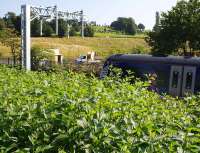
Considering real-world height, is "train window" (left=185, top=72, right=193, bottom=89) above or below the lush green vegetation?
below

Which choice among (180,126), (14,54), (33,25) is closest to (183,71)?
(180,126)

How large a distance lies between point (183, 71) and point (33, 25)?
78.0 metres

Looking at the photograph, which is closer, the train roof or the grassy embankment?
the train roof

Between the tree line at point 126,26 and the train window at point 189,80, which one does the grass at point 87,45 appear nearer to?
the tree line at point 126,26

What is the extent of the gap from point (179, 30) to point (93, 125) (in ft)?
109

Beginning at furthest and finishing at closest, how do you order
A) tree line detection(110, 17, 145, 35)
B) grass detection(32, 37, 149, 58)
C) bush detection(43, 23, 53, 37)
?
tree line detection(110, 17, 145, 35)
bush detection(43, 23, 53, 37)
grass detection(32, 37, 149, 58)

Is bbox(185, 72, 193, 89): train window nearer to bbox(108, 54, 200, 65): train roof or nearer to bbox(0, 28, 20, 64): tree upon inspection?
bbox(108, 54, 200, 65): train roof

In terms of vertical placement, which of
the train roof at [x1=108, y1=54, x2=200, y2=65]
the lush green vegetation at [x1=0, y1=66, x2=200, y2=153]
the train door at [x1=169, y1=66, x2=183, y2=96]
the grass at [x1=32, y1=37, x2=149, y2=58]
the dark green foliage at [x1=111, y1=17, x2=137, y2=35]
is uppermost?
the lush green vegetation at [x1=0, y1=66, x2=200, y2=153]

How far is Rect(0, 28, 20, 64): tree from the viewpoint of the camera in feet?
160

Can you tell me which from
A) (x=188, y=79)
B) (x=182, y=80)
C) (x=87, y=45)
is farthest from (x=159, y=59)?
(x=87, y=45)

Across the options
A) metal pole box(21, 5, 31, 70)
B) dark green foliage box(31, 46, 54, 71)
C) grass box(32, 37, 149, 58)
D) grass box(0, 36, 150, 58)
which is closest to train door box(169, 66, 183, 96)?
metal pole box(21, 5, 31, 70)

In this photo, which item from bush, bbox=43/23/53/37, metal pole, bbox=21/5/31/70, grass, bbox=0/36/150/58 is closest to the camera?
metal pole, bbox=21/5/31/70

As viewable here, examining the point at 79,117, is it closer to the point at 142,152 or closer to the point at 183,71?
the point at 142,152

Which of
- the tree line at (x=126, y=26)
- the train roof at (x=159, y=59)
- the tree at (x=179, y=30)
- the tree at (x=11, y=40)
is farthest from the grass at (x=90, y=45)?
the train roof at (x=159, y=59)
